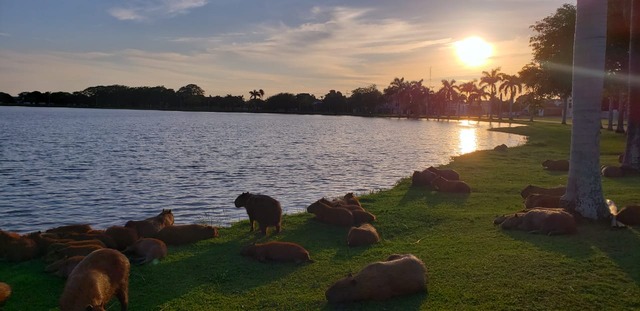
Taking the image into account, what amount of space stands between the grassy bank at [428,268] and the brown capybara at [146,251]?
0.22m

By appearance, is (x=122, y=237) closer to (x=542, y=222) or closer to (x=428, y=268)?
(x=428, y=268)

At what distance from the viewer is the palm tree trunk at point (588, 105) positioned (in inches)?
427

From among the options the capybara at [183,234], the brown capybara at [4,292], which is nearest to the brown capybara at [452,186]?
the capybara at [183,234]

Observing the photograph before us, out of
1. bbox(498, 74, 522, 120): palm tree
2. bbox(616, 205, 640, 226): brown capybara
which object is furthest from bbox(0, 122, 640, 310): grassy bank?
bbox(498, 74, 522, 120): palm tree

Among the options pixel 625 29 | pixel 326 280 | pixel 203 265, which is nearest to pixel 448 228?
pixel 326 280

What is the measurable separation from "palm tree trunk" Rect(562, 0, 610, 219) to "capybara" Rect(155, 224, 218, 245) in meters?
8.12

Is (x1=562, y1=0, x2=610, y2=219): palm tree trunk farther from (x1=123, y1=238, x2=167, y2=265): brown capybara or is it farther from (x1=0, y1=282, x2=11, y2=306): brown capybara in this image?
(x1=0, y1=282, x2=11, y2=306): brown capybara

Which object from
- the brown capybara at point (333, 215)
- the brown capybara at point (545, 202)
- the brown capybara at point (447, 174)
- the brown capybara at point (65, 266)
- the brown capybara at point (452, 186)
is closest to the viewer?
the brown capybara at point (65, 266)

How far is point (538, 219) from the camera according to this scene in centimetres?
1082

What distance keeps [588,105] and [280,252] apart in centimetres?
718

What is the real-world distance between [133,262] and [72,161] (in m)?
25.8

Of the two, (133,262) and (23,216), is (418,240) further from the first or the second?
(23,216)

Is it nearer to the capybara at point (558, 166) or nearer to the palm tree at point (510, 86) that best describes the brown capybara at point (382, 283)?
the capybara at point (558, 166)

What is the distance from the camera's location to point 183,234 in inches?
433
